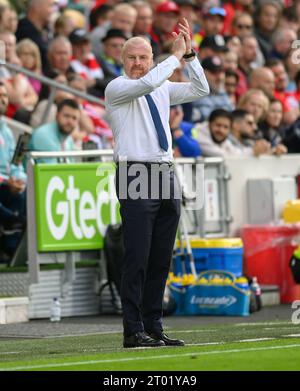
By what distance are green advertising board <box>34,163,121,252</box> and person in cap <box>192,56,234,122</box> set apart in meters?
3.73

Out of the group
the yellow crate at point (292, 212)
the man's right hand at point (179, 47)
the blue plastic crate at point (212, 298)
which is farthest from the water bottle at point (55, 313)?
the man's right hand at point (179, 47)

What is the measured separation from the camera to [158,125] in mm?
10445

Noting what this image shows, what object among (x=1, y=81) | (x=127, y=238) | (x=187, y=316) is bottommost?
(x=187, y=316)

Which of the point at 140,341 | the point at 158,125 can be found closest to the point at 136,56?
the point at 158,125

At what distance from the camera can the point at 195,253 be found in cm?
1593

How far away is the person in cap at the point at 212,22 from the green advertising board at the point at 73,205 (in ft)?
22.8

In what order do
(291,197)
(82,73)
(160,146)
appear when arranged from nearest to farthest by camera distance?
(160,146), (291,197), (82,73)

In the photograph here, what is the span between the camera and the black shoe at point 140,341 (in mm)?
10312

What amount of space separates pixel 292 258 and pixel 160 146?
5237 millimetres
